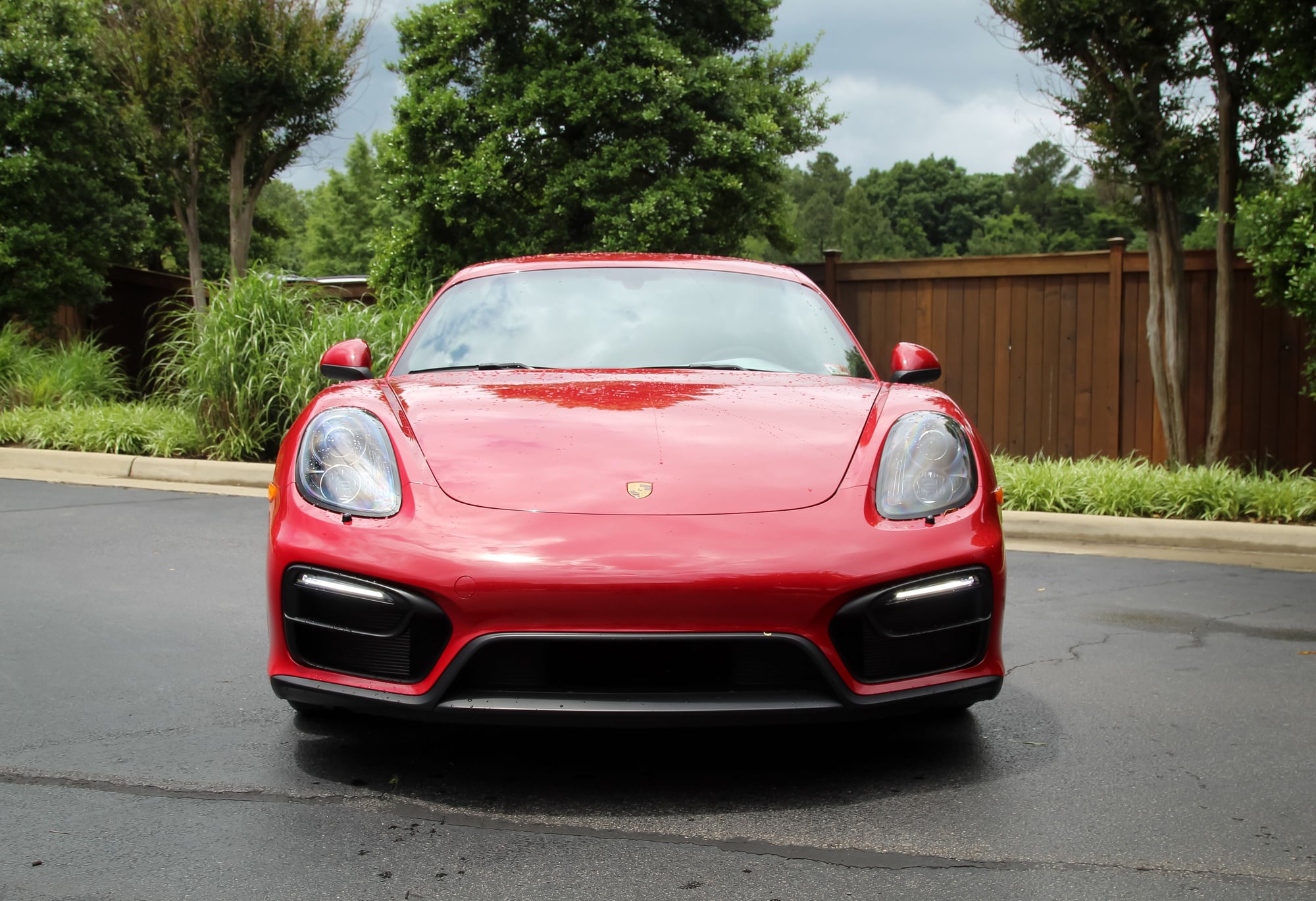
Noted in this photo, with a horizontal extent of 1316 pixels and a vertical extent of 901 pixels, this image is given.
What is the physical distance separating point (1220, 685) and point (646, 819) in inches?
86.2

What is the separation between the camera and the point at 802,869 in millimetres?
2240

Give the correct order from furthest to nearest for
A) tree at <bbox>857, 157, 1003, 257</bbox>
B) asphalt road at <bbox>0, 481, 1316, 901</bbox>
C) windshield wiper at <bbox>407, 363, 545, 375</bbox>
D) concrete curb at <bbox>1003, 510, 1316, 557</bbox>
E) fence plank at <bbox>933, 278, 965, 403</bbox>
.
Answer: tree at <bbox>857, 157, 1003, 257</bbox>, fence plank at <bbox>933, 278, 965, 403</bbox>, concrete curb at <bbox>1003, 510, 1316, 557</bbox>, windshield wiper at <bbox>407, 363, 545, 375</bbox>, asphalt road at <bbox>0, 481, 1316, 901</bbox>

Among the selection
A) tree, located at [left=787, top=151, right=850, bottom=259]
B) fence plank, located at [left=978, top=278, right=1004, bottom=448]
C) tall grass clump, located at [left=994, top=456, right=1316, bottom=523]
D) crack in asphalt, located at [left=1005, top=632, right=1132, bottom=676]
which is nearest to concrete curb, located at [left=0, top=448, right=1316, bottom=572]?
tall grass clump, located at [left=994, top=456, right=1316, bottom=523]

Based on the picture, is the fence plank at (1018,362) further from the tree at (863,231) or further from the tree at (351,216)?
the tree at (863,231)

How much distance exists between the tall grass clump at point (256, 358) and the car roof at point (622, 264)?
5.18m

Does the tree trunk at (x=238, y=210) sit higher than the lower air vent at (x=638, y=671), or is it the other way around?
the tree trunk at (x=238, y=210)

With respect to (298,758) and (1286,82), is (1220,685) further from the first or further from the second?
(1286,82)

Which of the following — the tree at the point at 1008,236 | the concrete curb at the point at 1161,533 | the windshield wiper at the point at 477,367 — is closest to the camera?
the windshield wiper at the point at 477,367

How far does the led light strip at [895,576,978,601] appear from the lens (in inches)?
99.8

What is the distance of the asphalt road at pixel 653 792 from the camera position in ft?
7.23

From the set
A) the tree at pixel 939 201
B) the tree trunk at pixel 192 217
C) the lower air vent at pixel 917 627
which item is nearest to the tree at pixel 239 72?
the tree trunk at pixel 192 217

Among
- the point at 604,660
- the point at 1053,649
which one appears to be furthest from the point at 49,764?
the point at 1053,649

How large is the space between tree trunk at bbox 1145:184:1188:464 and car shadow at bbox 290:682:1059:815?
7016 mm

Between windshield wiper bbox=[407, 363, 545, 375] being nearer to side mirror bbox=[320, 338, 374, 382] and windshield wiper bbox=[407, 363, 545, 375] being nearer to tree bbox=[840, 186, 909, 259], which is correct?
side mirror bbox=[320, 338, 374, 382]
